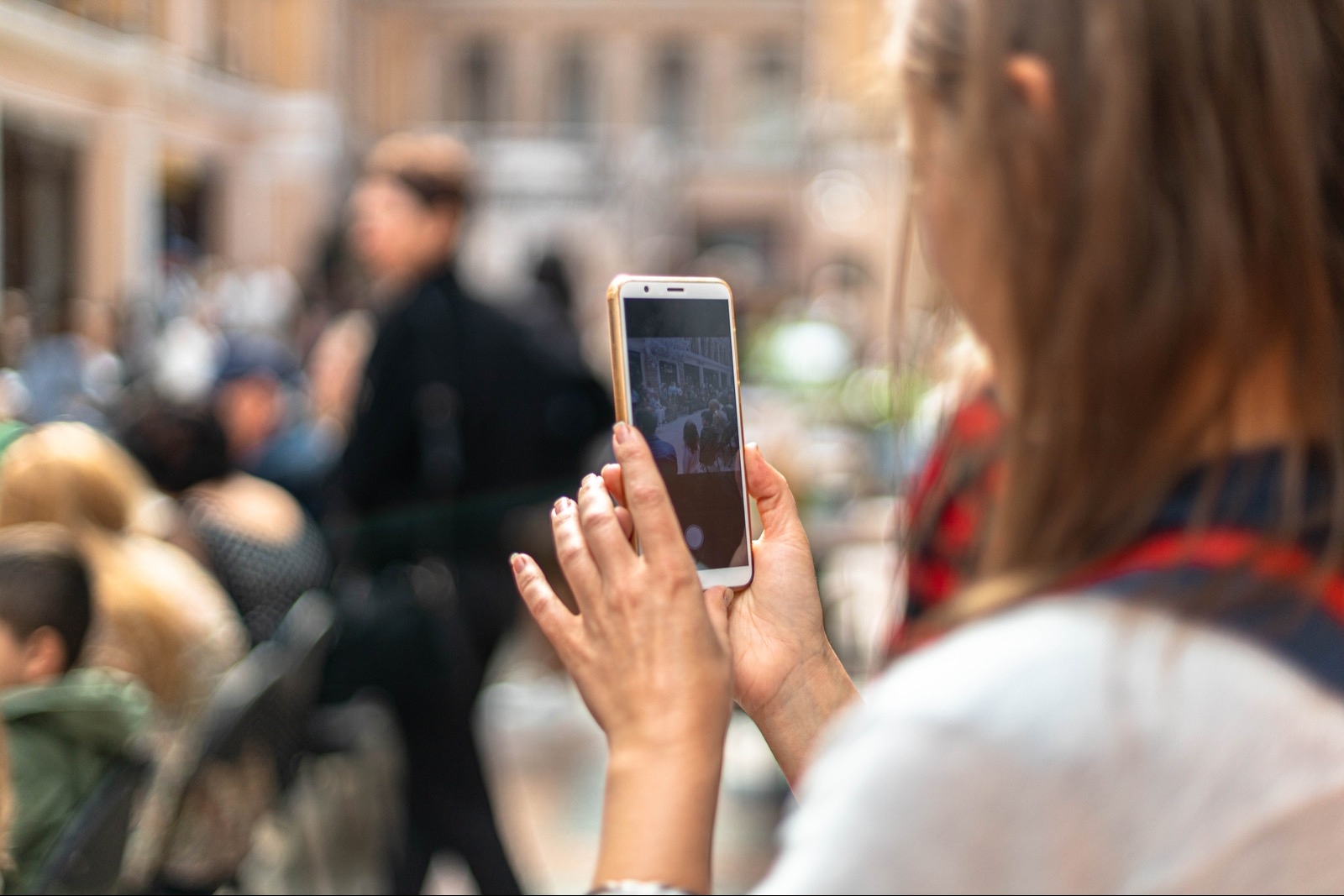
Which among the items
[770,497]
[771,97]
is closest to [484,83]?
[771,97]

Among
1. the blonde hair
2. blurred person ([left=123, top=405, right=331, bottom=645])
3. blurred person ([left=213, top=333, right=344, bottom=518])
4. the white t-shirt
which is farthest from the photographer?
blurred person ([left=213, top=333, right=344, bottom=518])

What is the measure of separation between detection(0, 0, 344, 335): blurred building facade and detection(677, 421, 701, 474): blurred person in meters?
1.12

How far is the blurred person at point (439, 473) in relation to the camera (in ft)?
10.0

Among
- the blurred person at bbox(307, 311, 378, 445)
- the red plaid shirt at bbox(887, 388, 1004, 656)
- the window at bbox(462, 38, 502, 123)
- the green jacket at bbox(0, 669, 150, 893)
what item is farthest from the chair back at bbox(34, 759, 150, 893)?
the window at bbox(462, 38, 502, 123)

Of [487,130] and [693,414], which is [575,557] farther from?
[487,130]

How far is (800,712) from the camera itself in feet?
3.21

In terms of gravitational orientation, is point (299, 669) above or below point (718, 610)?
below

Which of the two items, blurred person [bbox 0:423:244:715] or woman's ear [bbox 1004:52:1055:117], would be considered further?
blurred person [bbox 0:423:244:715]

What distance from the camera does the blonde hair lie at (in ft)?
5.69

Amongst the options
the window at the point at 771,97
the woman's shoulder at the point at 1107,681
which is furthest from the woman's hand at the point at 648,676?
the window at the point at 771,97

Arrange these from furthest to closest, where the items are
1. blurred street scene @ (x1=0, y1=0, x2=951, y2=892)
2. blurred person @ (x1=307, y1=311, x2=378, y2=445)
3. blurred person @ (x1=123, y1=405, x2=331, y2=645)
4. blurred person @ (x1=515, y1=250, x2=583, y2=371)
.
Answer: blurred person @ (x1=307, y1=311, x2=378, y2=445), blurred person @ (x1=515, y1=250, x2=583, y2=371), blurred person @ (x1=123, y1=405, x2=331, y2=645), blurred street scene @ (x1=0, y1=0, x2=951, y2=892)

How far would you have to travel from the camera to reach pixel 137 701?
185 cm

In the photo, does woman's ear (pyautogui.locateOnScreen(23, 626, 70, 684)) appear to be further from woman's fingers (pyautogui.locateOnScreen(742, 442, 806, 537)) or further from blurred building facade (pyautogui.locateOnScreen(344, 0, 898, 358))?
blurred building facade (pyautogui.locateOnScreen(344, 0, 898, 358))

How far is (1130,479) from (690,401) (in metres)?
0.36
